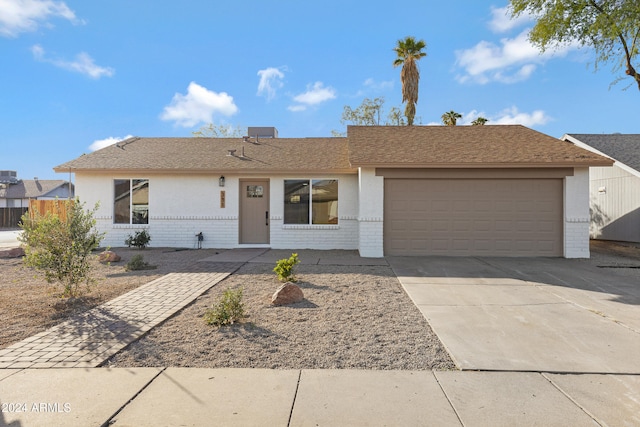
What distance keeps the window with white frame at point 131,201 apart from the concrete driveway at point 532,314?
30.7 feet

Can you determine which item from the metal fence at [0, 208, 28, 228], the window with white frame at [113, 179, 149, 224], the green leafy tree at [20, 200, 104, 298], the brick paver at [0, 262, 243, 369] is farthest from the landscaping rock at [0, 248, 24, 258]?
the metal fence at [0, 208, 28, 228]

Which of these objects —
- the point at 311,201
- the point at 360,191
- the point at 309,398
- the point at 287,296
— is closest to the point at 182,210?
the point at 311,201

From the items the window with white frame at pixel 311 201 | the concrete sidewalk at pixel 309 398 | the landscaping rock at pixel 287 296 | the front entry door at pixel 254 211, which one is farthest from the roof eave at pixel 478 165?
the concrete sidewalk at pixel 309 398

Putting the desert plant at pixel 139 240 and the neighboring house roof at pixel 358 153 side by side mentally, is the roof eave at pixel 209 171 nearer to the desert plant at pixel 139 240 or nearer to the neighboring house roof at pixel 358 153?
the neighboring house roof at pixel 358 153

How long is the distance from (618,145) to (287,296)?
62.0ft

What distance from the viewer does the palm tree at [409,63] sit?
24.5 meters

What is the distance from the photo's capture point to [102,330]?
4707 mm

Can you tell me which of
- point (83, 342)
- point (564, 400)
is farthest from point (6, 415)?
point (564, 400)

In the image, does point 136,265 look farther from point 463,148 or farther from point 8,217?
point 8,217

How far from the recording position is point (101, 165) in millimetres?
12680

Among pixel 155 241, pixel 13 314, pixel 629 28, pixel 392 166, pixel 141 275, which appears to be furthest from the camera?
pixel 155 241

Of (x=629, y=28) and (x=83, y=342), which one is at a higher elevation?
(x=629, y=28)

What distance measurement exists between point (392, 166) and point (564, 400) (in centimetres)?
819

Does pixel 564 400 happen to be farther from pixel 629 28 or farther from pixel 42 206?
pixel 42 206
